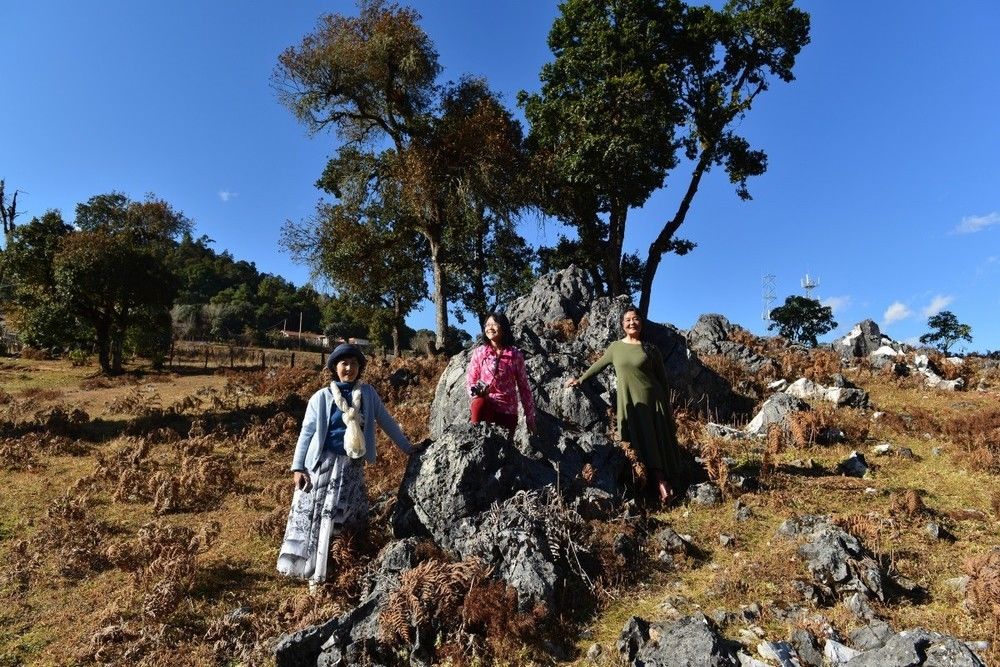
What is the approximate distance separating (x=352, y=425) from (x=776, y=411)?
7.91m

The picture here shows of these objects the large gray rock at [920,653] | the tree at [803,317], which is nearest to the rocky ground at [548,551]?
the large gray rock at [920,653]

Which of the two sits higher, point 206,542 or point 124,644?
point 206,542

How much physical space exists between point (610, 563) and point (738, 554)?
1.39 meters

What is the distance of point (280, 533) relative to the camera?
7.13 metres

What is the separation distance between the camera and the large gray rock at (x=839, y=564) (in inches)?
189

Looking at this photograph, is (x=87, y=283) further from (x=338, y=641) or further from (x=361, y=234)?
(x=338, y=641)

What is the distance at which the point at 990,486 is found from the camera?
7.41 metres

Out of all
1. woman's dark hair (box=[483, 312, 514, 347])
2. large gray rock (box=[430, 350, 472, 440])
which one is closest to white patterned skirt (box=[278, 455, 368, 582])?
woman's dark hair (box=[483, 312, 514, 347])

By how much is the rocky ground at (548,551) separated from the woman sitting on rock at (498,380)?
0.41 metres

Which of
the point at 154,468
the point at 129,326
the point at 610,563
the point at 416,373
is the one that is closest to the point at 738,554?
the point at 610,563

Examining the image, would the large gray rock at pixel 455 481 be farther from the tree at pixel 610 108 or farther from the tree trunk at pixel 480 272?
the tree trunk at pixel 480 272

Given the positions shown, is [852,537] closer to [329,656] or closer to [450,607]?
[450,607]

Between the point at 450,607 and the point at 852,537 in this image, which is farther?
the point at 852,537

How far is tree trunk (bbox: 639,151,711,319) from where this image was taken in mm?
22172
